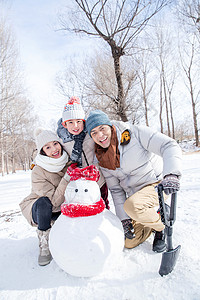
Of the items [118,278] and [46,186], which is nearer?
[118,278]

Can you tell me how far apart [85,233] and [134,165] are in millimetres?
844

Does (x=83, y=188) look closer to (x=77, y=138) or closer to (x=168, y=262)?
(x=77, y=138)

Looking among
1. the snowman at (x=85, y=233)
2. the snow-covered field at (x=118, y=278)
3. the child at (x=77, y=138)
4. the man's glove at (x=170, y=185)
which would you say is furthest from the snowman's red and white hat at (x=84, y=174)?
the snow-covered field at (x=118, y=278)

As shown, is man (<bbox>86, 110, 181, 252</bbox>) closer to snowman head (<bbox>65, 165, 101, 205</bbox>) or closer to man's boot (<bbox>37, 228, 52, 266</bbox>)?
snowman head (<bbox>65, 165, 101, 205</bbox>)

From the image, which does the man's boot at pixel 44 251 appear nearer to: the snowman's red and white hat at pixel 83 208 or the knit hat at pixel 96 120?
the snowman's red and white hat at pixel 83 208

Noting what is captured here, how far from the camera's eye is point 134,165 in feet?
6.53

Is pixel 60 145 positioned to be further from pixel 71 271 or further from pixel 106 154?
pixel 71 271

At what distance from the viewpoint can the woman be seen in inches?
74.5

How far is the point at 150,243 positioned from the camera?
77.6 inches

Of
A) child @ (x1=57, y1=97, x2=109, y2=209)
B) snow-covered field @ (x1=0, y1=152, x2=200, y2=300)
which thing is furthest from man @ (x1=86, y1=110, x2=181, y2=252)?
snow-covered field @ (x1=0, y1=152, x2=200, y2=300)

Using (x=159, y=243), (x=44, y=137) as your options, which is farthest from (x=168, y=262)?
(x=44, y=137)

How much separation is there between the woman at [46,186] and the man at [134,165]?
42cm

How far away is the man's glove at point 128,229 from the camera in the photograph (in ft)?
6.37

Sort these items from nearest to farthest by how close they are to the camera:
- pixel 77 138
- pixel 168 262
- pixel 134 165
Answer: pixel 168 262 → pixel 134 165 → pixel 77 138
